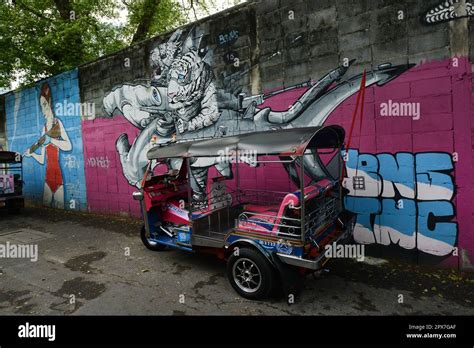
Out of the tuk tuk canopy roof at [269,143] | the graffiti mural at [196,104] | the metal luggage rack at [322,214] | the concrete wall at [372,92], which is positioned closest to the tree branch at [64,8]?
the graffiti mural at [196,104]

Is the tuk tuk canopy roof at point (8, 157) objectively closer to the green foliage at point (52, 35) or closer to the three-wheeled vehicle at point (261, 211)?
the green foliage at point (52, 35)

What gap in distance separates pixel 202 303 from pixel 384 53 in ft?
16.2

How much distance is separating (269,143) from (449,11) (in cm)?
354

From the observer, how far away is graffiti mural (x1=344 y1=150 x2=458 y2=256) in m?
4.81

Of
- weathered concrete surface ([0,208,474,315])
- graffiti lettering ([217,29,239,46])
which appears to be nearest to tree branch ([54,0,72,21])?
graffiti lettering ([217,29,239,46])

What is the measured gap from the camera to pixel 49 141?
11.2m

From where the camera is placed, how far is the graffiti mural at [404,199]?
481 cm

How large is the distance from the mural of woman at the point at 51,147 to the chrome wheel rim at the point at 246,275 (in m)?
8.80

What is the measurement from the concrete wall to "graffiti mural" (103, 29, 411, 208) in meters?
0.03

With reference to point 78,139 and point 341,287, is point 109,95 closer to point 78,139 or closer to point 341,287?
point 78,139

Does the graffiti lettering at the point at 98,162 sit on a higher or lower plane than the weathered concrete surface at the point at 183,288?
higher
